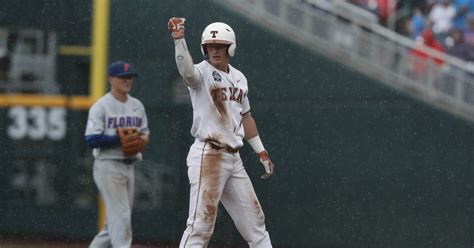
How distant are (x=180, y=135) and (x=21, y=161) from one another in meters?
1.34

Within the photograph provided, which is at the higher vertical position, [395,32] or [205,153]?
[395,32]

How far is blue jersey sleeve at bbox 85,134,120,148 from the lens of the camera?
7.53m

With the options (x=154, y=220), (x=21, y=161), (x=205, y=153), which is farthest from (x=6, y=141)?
(x=205, y=153)

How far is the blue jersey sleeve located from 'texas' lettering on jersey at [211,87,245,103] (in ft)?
5.67

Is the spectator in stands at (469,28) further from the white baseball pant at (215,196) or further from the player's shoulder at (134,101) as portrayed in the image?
the white baseball pant at (215,196)

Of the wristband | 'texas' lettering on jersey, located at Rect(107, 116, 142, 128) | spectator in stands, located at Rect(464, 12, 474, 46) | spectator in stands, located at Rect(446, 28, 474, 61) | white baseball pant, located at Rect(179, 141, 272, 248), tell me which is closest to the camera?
white baseball pant, located at Rect(179, 141, 272, 248)

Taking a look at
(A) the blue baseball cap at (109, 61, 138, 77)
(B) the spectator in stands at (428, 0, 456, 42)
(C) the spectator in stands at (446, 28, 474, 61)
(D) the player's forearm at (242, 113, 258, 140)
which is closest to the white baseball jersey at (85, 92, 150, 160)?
(A) the blue baseball cap at (109, 61, 138, 77)

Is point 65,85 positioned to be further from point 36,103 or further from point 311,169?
point 311,169

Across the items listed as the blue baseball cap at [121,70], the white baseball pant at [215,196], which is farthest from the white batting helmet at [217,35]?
the blue baseball cap at [121,70]

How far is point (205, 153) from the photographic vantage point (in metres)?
5.95

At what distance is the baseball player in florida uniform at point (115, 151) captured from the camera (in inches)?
298

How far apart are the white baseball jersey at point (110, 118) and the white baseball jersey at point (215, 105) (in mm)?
1739

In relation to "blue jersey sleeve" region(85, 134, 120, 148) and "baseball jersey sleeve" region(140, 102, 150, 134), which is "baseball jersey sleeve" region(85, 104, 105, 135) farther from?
"baseball jersey sleeve" region(140, 102, 150, 134)

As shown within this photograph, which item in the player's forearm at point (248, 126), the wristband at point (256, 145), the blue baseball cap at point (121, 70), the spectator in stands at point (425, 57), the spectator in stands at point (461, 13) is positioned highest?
the spectator in stands at point (461, 13)
